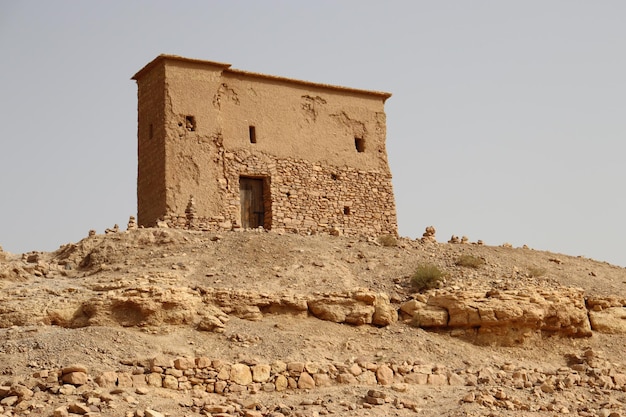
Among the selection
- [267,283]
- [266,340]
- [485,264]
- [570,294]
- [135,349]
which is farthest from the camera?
[485,264]

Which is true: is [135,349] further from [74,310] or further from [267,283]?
[267,283]

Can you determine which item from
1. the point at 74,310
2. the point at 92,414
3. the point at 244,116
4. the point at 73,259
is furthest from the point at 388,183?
the point at 92,414

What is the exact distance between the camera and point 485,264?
22109 millimetres

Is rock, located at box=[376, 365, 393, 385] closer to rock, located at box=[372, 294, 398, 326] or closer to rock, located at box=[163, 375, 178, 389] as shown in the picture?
rock, located at box=[372, 294, 398, 326]

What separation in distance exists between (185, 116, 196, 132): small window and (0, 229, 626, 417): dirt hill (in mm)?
3090

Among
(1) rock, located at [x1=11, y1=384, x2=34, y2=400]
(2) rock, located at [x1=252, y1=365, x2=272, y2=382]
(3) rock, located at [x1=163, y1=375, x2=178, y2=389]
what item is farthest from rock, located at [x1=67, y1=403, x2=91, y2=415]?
(2) rock, located at [x1=252, y1=365, x2=272, y2=382]

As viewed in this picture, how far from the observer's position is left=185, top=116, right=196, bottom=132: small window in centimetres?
2342

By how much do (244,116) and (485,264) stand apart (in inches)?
256

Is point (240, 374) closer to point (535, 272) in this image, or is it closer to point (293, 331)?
point (293, 331)

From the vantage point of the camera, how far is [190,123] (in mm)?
23484

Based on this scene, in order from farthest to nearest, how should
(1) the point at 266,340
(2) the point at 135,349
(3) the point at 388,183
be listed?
(3) the point at 388,183 < (1) the point at 266,340 < (2) the point at 135,349

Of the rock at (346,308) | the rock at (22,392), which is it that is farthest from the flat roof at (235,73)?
the rock at (22,392)

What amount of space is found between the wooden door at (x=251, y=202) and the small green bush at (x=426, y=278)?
4.89 meters

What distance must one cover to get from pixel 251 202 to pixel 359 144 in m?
3.47
